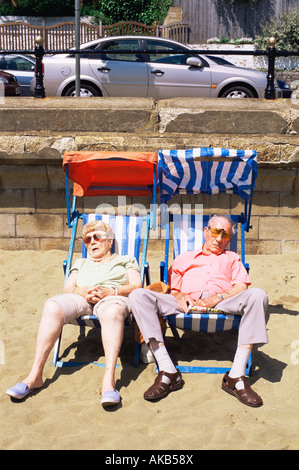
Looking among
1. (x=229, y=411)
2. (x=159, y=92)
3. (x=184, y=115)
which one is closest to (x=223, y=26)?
(x=159, y=92)

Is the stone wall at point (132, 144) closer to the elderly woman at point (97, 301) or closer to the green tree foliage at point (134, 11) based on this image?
the elderly woman at point (97, 301)

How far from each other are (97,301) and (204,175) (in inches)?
58.8

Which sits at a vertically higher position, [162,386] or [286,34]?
[286,34]

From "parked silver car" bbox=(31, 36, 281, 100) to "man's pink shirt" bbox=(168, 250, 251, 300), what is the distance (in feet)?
19.0

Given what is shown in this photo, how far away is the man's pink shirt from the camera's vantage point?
443cm

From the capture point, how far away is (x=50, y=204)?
6.50m

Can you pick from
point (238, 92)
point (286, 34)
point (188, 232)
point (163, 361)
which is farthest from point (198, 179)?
point (286, 34)

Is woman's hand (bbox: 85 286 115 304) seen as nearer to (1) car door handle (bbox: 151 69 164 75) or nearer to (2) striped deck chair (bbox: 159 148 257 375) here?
(2) striped deck chair (bbox: 159 148 257 375)

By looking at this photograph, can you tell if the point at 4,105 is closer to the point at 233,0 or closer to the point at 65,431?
the point at 65,431

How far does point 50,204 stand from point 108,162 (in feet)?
5.61

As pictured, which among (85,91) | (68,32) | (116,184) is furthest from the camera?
(68,32)

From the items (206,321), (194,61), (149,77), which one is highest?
(194,61)

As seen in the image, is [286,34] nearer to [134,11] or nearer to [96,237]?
[134,11]

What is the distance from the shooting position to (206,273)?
452 centimetres
